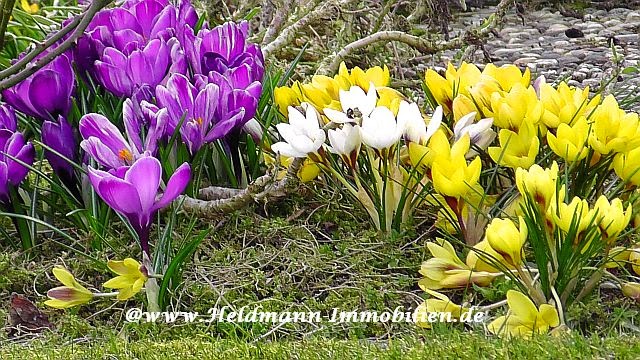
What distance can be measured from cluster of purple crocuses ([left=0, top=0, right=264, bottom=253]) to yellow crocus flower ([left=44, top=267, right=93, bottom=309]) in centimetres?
16

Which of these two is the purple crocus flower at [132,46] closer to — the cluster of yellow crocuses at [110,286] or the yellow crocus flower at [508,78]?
the cluster of yellow crocuses at [110,286]

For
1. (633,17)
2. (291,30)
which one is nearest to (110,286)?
(291,30)

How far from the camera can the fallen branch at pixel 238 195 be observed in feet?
6.72

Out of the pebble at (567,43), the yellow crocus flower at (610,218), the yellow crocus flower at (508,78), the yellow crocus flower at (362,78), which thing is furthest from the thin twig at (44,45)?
the pebble at (567,43)

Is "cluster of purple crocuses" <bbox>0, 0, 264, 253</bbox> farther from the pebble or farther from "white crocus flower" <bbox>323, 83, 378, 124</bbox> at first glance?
the pebble

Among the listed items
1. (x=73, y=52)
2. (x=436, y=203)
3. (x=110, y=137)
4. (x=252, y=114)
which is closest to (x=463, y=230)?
(x=436, y=203)

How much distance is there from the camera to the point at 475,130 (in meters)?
2.00

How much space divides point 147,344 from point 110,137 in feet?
1.50

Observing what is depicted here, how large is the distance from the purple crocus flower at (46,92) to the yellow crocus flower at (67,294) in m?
0.46

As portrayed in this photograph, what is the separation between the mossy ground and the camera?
158cm

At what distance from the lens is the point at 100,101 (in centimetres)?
222

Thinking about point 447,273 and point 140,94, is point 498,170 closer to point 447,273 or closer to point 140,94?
point 447,273

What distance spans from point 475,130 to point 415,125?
0.47 feet

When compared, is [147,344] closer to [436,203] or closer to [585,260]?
[436,203]
